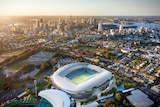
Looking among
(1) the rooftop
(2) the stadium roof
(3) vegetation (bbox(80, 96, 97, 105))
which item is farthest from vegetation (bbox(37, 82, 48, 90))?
(1) the rooftop

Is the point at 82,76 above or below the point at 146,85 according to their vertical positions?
above

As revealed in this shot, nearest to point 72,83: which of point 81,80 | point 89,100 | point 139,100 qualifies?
point 81,80

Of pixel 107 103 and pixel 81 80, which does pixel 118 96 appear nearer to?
pixel 107 103

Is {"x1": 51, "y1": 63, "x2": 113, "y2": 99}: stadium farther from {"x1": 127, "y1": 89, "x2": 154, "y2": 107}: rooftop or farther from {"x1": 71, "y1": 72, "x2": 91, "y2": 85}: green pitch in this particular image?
{"x1": 127, "y1": 89, "x2": 154, "y2": 107}: rooftop

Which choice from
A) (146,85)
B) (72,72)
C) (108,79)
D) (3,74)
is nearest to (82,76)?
(72,72)

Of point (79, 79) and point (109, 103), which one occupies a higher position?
point (79, 79)

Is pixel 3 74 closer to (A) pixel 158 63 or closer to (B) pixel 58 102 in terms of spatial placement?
(B) pixel 58 102

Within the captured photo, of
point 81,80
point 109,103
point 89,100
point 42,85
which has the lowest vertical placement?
point 42,85

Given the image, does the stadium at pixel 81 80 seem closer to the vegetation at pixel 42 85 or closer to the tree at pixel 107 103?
the vegetation at pixel 42 85
